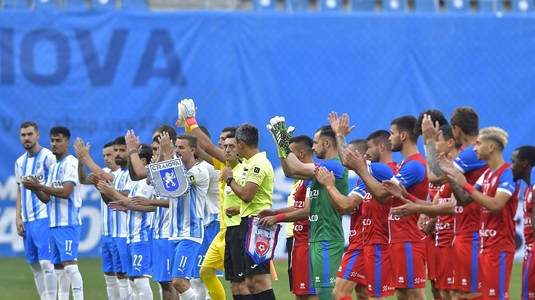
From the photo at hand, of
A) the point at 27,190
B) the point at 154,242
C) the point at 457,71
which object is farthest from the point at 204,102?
the point at 154,242

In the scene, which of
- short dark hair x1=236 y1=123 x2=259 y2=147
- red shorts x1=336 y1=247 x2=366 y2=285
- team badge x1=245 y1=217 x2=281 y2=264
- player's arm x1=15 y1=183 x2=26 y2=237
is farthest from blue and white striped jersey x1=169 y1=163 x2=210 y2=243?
player's arm x1=15 y1=183 x2=26 y2=237

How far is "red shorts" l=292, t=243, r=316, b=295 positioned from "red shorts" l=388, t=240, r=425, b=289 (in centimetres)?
101

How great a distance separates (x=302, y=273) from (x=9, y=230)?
10419 mm

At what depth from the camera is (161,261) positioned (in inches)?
485

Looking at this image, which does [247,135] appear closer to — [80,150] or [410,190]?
[410,190]

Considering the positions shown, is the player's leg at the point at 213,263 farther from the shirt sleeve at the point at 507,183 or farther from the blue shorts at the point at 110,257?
the shirt sleeve at the point at 507,183

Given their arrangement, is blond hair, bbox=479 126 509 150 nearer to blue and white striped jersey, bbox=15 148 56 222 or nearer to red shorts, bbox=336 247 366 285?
red shorts, bbox=336 247 366 285

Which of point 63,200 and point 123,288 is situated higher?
point 63,200

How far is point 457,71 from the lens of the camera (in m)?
21.2

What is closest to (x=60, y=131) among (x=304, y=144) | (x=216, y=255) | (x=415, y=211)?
(x=216, y=255)

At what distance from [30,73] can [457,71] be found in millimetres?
8439

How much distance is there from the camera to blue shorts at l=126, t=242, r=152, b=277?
504 inches

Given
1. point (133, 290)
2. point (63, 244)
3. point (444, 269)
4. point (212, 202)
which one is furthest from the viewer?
point (63, 244)

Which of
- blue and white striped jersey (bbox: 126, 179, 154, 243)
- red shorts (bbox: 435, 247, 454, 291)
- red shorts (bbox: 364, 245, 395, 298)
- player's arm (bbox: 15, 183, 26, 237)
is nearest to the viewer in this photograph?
red shorts (bbox: 435, 247, 454, 291)
